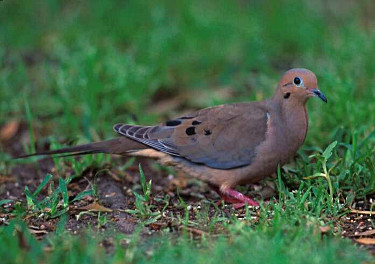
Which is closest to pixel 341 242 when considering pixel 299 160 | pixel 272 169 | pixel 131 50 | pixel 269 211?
pixel 269 211

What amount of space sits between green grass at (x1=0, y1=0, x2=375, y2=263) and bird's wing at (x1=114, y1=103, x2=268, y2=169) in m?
0.34

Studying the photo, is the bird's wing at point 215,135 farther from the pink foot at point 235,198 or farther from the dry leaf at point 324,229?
the dry leaf at point 324,229

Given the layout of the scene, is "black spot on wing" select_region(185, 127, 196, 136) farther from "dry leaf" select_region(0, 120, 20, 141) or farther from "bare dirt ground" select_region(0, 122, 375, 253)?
"dry leaf" select_region(0, 120, 20, 141)

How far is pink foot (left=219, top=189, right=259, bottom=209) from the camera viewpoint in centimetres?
448

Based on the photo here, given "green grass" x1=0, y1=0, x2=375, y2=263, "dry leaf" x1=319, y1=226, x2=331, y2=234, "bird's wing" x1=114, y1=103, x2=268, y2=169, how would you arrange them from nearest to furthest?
"green grass" x1=0, y1=0, x2=375, y2=263
"dry leaf" x1=319, y1=226, x2=331, y2=234
"bird's wing" x1=114, y1=103, x2=268, y2=169

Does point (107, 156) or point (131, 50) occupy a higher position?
point (131, 50)

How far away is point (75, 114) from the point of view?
5.98 meters

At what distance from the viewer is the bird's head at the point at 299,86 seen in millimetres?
4625

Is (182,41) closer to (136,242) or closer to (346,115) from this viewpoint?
(346,115)

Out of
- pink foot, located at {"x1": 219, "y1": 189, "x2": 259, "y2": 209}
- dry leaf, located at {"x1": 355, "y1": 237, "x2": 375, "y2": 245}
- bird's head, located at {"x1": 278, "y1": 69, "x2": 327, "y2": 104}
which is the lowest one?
dry leaf, located at {"x1": 355, "y1": 237, "x2": 375, "y2": 245}

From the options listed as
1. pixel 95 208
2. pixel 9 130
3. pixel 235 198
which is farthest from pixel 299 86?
pixel 9 130

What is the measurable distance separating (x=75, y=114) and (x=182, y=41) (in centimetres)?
162

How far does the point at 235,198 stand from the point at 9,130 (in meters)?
2.31

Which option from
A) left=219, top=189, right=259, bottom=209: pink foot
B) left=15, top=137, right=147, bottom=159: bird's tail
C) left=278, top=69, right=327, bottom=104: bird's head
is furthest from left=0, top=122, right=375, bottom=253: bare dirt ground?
left=278, top=69, right=327, bottom=104: bird's head
